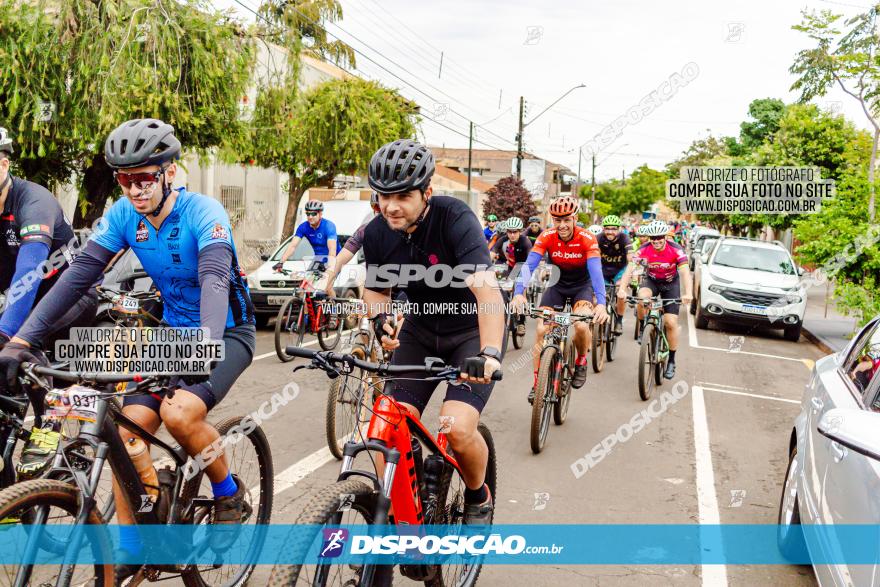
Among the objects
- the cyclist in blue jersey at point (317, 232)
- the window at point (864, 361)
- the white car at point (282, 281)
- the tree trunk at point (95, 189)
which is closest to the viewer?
the window at point (864, 361)

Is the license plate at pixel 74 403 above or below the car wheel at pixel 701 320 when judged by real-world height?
above

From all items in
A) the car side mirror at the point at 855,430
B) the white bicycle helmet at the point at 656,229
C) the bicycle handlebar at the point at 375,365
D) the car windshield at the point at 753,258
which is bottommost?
the car side mirror at the point at 855,430

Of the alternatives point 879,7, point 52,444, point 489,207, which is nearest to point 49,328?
point 52,444

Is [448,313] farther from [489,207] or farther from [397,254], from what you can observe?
[489,207]

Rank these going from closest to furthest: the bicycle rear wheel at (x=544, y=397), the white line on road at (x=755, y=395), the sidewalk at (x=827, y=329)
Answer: the bicycle rear wheel at (x=544, y=397) → the white line on road at (x=755, y=395) → the sidewalk at (x=827, y=329)

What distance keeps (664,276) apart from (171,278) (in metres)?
7.48

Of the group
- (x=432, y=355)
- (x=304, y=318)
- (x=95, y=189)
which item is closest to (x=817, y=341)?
(x=304, y=318)

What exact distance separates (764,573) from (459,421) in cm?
233

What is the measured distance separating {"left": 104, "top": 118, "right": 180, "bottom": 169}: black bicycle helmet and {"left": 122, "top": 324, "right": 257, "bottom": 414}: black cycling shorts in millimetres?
893

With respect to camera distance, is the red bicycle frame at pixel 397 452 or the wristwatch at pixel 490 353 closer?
the red bicycle frame at pixel 397 452

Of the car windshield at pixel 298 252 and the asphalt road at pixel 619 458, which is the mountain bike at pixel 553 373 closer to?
the asphalt road at pixel 619 458

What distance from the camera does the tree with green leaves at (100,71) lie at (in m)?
11.4

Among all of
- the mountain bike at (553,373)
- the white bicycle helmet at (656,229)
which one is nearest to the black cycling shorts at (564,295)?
the mountain bike at (553,373)

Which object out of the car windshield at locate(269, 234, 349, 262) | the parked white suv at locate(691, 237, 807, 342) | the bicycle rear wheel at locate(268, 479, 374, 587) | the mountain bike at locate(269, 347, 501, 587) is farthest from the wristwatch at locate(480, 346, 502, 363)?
the parked white suv at locate(691, 237, 807, 342)
